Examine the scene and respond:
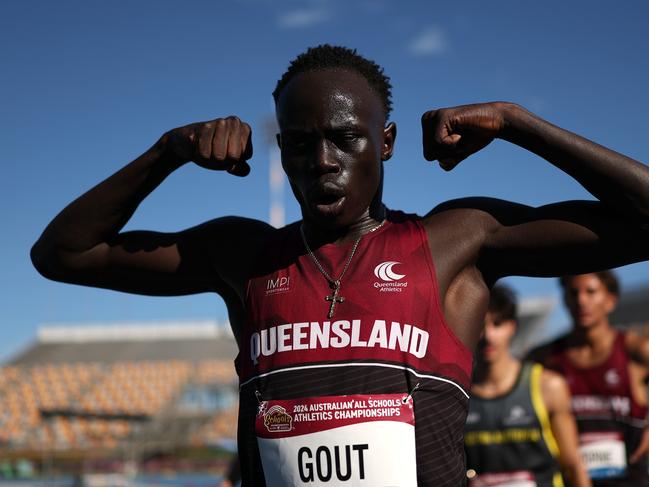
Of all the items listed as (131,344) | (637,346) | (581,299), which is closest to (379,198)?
(581,299)

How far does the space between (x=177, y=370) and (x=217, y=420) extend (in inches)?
241

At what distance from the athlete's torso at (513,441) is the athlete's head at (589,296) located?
85cm

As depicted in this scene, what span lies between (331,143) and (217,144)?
0.31 meters

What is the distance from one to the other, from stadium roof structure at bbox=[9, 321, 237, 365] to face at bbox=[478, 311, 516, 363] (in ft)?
93.5

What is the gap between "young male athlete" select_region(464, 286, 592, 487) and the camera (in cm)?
443

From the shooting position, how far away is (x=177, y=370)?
2962 centimetres

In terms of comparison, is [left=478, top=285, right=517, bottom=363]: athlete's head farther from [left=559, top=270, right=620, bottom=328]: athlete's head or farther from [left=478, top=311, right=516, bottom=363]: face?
[left=559, top=270, right=620, bottom=328]: athlete's head

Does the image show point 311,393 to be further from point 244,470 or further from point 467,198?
point 467,198

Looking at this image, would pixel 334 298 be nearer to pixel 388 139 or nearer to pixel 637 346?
pixel 388 139

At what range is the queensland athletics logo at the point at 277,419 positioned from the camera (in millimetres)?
1969

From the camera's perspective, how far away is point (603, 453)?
505 cm

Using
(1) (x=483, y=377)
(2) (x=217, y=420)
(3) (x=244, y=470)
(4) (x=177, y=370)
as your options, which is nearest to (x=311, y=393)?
(3) (x=244, y=470)

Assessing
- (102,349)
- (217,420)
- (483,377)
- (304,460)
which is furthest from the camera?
(102,349)

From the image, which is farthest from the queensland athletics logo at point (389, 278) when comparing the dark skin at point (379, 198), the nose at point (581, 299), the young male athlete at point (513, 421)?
the nose at point (581, 299)
